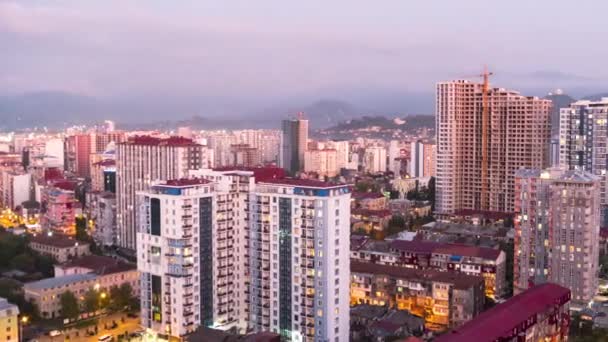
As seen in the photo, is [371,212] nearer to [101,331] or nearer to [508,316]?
[101,331]

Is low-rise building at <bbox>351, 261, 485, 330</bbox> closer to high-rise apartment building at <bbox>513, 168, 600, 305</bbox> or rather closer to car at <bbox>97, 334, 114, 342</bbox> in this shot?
high-rise apartment building at <bbox>513, 168, 600, 305</bbox>

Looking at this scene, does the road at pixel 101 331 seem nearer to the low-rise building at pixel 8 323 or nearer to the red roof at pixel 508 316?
the low-rise building at pixel 8 323

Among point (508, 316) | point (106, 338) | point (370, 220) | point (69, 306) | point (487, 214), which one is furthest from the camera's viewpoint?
point (370, 220)

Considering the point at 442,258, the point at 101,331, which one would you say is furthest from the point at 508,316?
the point at 101,331

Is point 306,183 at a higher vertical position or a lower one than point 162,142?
lower

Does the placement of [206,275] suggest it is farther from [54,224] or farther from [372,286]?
[54,224]
